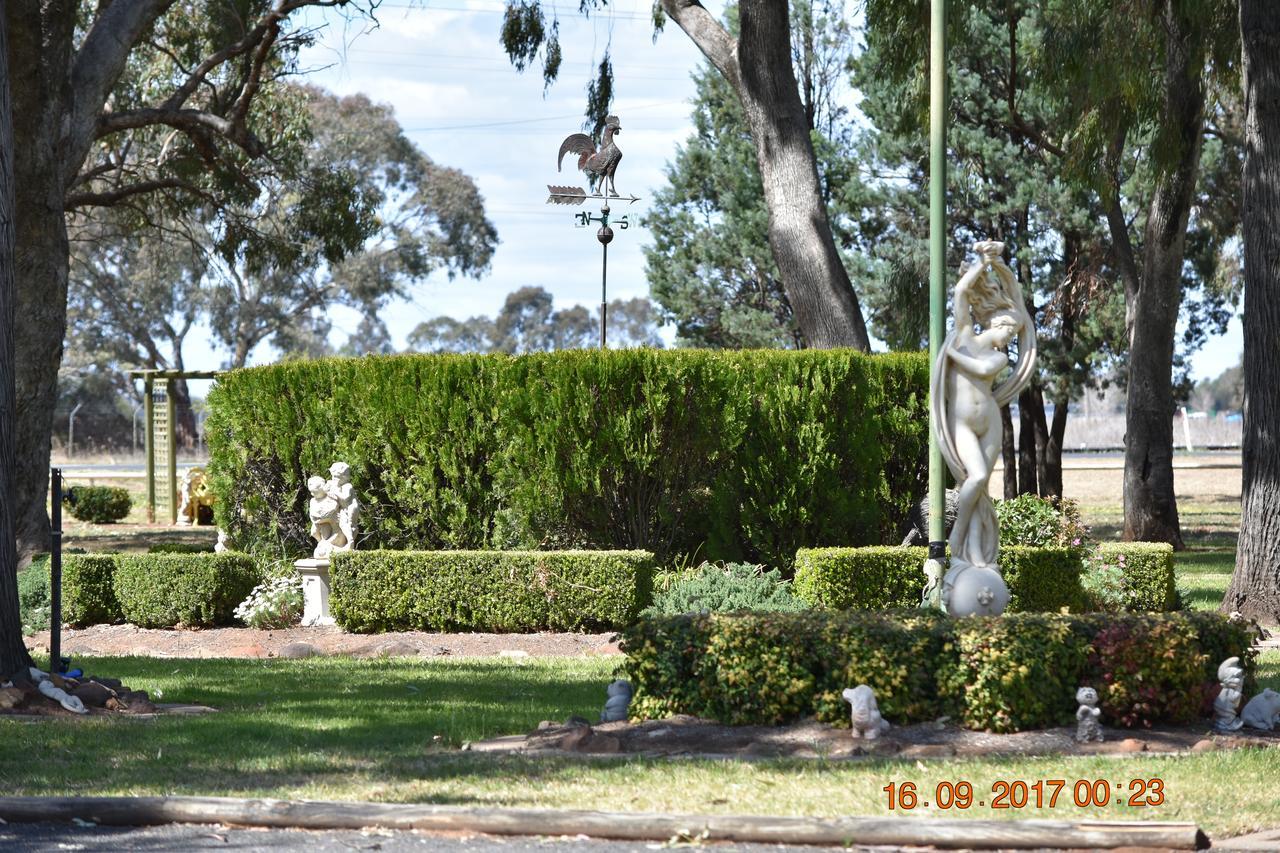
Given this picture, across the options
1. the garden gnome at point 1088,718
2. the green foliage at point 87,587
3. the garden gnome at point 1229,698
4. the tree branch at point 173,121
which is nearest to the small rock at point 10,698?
the green foliage at point 87,587

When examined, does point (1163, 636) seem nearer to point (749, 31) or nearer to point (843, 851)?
point (843, 851)

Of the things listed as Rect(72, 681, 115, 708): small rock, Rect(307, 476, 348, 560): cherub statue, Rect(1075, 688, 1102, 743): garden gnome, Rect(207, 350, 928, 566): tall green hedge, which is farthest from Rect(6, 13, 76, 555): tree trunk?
Rect(1075, 688, 1102, 743): garden gnome

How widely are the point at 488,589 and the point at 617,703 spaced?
5.27 metres

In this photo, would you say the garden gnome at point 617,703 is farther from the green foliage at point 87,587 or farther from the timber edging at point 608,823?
the green foliage at point 87,587

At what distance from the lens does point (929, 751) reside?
24.4 feet

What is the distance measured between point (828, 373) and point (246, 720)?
25.4 ft

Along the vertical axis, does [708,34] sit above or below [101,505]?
above

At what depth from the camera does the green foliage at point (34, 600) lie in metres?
14.5

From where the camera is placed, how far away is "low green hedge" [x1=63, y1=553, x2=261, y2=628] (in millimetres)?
14523

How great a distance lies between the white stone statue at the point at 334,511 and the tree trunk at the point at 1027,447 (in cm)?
1867

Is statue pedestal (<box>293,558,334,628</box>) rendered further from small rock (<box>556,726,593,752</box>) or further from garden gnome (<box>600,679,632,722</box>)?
small rock (<box>556,726,593,752</box>)

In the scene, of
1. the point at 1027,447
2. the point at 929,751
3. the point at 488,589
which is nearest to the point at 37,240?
the point at 488,589

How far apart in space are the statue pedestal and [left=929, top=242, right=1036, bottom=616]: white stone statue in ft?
23.2

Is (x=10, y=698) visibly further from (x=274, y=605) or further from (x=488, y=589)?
(x=274, y=605)
